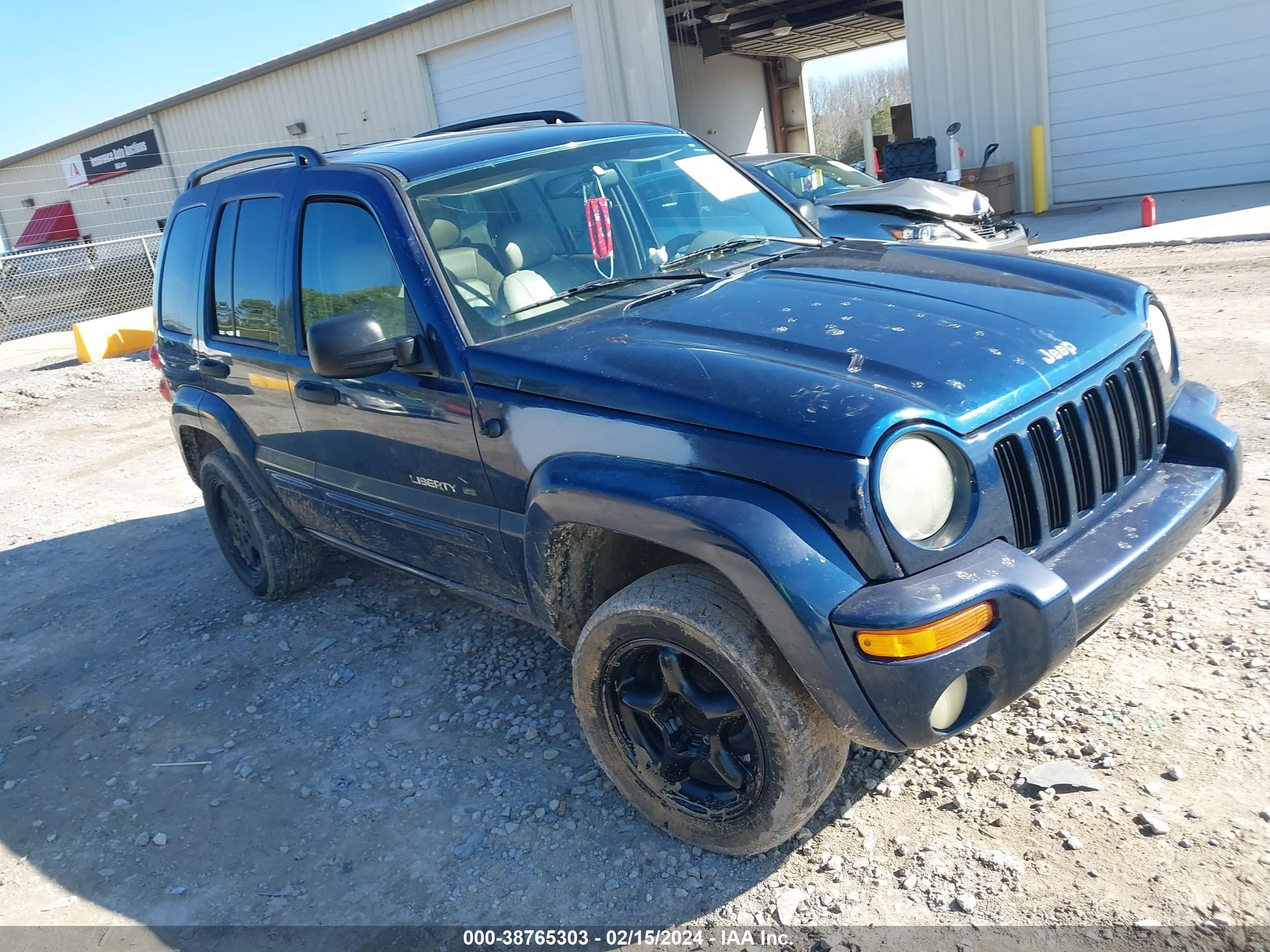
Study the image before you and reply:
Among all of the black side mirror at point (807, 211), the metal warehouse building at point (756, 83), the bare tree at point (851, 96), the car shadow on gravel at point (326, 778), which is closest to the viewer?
the car shadow on gravel at point (326, 778)

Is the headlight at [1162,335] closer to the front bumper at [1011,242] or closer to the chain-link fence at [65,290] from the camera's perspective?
the front bumper at [1011,242]

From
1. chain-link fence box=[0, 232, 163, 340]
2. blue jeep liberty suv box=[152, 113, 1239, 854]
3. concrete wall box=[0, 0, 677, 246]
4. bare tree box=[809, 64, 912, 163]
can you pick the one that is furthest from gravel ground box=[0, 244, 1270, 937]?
bare tree box=[809, 64, 912, 163]

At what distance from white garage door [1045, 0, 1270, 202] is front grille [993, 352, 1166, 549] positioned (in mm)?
12615

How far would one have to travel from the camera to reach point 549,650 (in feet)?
12.8

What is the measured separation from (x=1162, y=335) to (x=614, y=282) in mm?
1754

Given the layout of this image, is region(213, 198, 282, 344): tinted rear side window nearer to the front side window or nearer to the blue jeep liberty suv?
the blue jeep liberty suv

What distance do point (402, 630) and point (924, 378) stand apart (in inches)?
110

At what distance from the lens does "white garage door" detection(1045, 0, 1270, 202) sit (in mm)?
12680

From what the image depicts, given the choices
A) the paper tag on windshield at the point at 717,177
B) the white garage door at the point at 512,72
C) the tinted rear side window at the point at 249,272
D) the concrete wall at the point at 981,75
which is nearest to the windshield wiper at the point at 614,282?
the paper tag on windshield at the point at 717,177

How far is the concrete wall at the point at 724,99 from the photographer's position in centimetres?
2147

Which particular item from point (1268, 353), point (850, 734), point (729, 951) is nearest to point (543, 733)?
point (729, 951)

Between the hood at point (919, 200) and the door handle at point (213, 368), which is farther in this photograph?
the hood at point (919, 200)

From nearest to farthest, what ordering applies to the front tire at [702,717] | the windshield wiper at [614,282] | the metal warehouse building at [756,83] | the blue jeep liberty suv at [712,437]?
the blue jeep liberty suv at [712,437]
the front tire at [702,717]
the windshield wiper at [614,282]
the metal warehouse building at [756,83]

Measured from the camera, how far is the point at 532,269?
3.21 m
